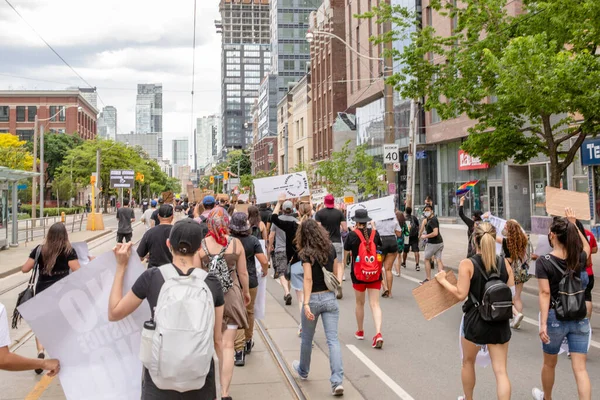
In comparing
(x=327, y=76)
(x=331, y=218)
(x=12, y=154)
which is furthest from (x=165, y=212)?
(x=12, y=154)

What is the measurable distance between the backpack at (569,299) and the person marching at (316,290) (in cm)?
203

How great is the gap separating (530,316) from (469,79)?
275 inches

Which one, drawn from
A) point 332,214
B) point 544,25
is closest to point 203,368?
point 332,214

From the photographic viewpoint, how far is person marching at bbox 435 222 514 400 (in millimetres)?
4566

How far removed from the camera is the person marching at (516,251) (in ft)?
26.1

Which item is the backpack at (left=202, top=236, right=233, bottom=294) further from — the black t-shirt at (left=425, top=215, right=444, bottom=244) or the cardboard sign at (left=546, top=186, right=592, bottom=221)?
the black t-shirt at (left=425, top=215, right=444, bottom=244)

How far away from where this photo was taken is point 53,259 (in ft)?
20.4

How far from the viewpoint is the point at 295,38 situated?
406ft

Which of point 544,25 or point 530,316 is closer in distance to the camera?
point 530,316

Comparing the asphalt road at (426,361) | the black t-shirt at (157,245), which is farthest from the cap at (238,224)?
the asphalt road at (426,361)

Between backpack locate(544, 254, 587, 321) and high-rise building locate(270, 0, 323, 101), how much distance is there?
11961cm

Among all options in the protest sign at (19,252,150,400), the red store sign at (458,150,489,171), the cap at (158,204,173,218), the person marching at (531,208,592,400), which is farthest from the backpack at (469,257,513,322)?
the red store sign at (458,150,489,171)

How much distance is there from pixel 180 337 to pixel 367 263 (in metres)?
4.54

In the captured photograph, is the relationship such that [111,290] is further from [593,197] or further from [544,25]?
[593,197]
